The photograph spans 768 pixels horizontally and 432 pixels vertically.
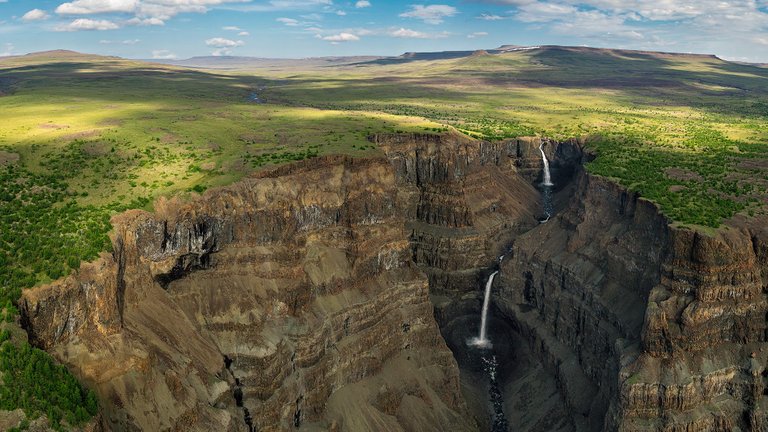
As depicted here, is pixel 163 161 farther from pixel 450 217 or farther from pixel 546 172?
pixel 546 172

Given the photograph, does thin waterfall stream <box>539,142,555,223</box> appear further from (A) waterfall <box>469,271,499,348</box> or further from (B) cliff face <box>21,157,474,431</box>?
→ (B) cliff face <box>21,157,474,431</box>

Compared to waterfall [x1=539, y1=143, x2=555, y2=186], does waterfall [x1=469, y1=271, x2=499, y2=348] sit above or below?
below

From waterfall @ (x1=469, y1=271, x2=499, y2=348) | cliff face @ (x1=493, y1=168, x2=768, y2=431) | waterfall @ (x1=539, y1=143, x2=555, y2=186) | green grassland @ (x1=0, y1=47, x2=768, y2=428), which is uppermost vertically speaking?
green grassland @ (x1=0, y1=47, x2=768, y2=428)

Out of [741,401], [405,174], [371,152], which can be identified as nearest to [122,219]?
[371,152]

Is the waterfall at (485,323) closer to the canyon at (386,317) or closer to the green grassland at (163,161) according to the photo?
the canyon at (386,317)

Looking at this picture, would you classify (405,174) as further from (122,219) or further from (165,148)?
(122,219)

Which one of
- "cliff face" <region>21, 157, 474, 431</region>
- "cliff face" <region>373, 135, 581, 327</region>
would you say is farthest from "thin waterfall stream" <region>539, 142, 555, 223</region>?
"cliff face" <region>21, 157, 474, 431</region>

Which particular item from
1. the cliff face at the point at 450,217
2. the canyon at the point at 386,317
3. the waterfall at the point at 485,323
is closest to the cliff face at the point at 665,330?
the canyon at the point at 386,317
